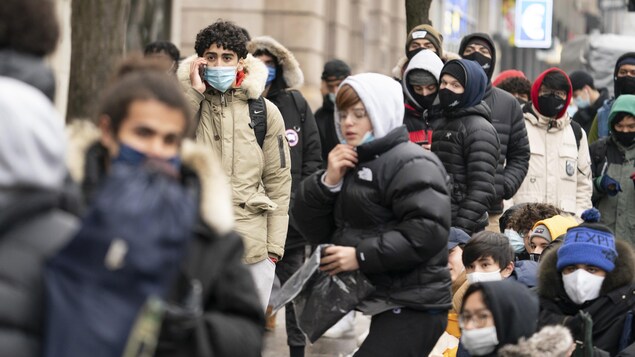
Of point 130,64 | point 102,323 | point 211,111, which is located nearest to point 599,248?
point 211,111

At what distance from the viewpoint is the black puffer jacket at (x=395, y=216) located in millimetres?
6559

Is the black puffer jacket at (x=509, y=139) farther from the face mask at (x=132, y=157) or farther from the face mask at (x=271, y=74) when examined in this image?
the face mask at (x=132, y=157)

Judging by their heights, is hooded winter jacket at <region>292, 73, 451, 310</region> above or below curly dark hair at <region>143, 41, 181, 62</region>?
below

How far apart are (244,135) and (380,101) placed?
1925 millimetres

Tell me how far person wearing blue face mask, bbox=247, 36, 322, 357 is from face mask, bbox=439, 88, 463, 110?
5.57ft

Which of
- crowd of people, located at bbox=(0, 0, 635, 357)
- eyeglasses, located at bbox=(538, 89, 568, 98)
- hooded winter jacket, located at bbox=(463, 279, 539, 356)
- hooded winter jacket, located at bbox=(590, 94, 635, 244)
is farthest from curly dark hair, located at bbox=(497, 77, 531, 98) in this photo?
hooded winter jacket, located at bbox=(463, 279, 539, 356)

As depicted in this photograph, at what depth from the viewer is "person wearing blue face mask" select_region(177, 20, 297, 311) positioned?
855 cm

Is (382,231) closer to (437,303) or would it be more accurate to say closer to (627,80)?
(437,303)

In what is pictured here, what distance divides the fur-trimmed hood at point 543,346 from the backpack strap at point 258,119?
2.65 meters

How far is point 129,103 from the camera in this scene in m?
4.27

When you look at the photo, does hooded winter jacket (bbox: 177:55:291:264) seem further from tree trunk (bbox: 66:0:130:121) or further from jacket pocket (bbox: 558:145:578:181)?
jacket pocket (bbox: 558:145:578:181)

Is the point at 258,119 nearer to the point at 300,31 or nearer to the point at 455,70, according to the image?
the point at 455,70

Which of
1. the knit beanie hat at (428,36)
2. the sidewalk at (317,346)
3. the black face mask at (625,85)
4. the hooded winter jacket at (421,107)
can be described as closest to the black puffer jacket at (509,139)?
the knit beanie hat at (428,36)

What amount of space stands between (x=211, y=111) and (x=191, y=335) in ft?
14.7
